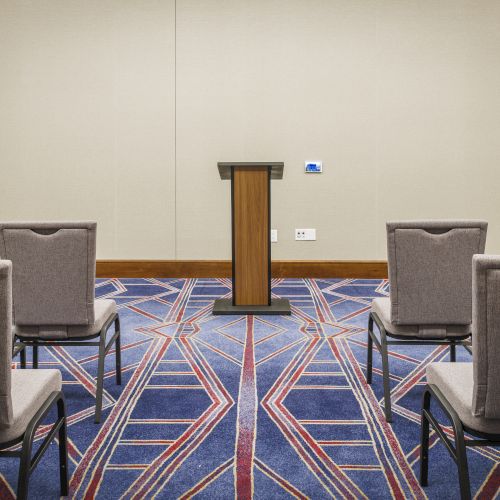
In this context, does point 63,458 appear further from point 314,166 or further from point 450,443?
point 314,166

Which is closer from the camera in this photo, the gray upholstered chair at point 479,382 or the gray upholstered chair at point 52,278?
the gray upholstered chair at point 479,382

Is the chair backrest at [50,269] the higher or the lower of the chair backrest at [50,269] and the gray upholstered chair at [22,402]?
the higher

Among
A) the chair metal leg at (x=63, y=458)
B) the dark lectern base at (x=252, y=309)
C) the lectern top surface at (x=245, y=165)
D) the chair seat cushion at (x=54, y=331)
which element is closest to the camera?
the chair metal leg at (x=63, y=458)

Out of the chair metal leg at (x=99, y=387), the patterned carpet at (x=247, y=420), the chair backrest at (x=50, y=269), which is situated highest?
the chair backrest at (x=50, y=269)

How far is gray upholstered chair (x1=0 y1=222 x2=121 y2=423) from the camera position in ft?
6.15

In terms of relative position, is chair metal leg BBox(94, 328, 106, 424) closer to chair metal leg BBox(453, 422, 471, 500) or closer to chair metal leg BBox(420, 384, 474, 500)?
chair metal leg BBox(420, 384, 474, 500)


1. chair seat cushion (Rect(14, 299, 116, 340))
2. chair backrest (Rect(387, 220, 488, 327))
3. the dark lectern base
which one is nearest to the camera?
chair backrest (Rect(387, 220, 488, 327))

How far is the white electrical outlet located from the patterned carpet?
5.60 feet

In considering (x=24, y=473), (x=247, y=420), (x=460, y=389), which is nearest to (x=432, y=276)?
(x=460, y=389)

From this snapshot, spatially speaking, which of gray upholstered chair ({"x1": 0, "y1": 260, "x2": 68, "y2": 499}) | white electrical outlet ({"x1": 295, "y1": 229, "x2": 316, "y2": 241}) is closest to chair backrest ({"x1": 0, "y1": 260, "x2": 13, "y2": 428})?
gray upholstered chair ({"x1": 0, "y1": 260, "x2": 68, "y2": 499})

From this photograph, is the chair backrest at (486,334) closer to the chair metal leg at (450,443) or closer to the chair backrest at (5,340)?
the chair metal leg at (450,443)

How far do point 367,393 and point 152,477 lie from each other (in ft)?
3.50

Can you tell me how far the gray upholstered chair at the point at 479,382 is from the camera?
3.46ft

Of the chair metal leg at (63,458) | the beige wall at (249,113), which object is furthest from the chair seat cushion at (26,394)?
the beige wall at (249,113)
